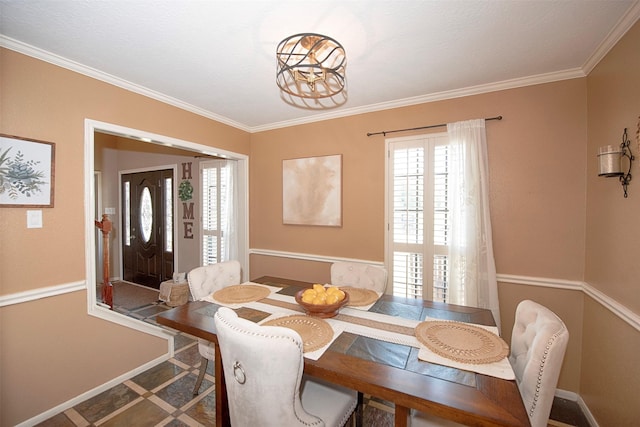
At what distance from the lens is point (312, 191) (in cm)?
317

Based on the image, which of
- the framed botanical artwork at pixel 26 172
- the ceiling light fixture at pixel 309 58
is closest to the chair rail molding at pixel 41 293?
the framed botanical artwork at pixel 26 172

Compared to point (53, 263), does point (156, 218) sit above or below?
above

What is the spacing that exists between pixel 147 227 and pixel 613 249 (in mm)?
5965

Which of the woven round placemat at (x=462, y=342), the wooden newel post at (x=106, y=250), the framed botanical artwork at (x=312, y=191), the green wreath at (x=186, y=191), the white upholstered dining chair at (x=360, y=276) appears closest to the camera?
the woven round placemat at (x=462, y=342)

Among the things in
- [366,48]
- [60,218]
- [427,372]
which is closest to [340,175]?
[366,48]

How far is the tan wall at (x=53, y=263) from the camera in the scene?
1729 millimetres

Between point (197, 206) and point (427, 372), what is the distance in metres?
4.13

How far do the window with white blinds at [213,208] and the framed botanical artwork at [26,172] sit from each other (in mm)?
1949

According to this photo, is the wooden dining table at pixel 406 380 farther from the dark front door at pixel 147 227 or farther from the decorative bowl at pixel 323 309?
the dark front door at pixel 147 227

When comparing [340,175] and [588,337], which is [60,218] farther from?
[588,337]

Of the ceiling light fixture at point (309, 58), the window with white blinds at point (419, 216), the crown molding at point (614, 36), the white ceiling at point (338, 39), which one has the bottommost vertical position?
the window with white blinds at point (419, 216)

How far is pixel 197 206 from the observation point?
14.3ft

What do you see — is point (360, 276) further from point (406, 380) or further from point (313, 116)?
point (313, 116)

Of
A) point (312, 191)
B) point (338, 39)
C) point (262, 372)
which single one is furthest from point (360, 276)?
point (338, 39)
